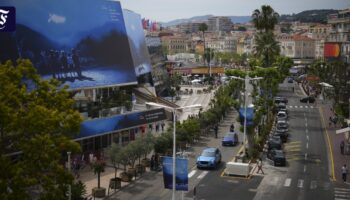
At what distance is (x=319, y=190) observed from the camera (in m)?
36.2

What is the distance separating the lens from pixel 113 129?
46500 millimetres

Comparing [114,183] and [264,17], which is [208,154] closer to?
[114,183]

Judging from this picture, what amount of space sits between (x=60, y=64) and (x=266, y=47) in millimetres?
44443

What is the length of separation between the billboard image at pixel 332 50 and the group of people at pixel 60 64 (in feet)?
245

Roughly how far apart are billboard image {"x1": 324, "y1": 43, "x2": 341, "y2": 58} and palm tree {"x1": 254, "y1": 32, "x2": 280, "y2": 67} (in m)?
30.0

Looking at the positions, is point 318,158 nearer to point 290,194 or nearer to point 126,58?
point 290,194

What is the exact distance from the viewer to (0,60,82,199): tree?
18.1m

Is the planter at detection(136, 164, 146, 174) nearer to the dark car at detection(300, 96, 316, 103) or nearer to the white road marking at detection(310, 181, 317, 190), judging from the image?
the white road marking at detection(310, 181, 317, 190)

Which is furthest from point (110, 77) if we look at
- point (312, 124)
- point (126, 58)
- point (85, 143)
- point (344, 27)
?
point (344, 27)

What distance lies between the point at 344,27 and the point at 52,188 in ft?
328

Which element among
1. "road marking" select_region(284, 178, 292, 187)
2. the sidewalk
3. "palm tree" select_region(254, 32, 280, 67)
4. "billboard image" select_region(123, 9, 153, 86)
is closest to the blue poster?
"road marking" select_region(284, 178, 292, 187)

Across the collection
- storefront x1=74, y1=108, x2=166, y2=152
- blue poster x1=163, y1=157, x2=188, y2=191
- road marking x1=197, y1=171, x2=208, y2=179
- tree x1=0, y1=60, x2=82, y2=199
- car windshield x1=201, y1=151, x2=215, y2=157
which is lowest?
road marking x1=197, y1=171, x2=208, y2=179

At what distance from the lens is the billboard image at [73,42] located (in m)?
43.9

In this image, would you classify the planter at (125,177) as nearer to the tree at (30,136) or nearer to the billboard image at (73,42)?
the billboard image at (73,42)
